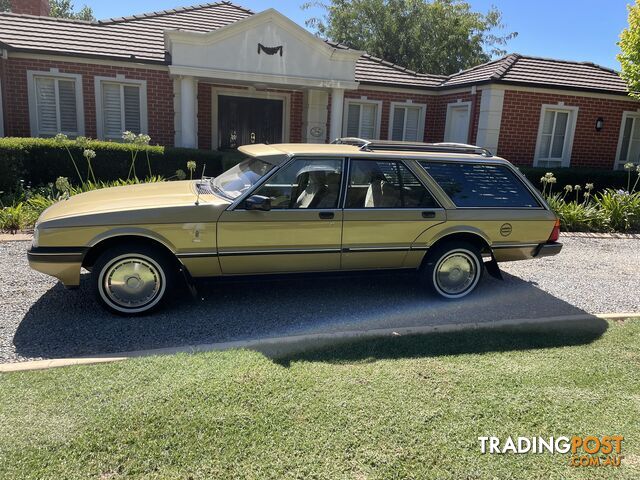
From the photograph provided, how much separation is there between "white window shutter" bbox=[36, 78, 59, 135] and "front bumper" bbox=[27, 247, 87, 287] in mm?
9171

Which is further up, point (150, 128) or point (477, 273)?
point (150, 128)

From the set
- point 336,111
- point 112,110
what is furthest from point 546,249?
point 112,110

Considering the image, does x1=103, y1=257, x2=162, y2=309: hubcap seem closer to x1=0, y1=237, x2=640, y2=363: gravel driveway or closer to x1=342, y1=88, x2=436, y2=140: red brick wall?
x1=0, y1=237, x2=640, y2=363: gravel driveway

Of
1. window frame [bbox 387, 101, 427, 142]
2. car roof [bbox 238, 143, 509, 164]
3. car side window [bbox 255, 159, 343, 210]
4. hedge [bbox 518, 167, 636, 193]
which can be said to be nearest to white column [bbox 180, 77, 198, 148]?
window frame [bbox 387, 101, 427, 142]

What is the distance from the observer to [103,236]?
4309mm

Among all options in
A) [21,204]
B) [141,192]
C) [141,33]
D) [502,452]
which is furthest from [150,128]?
[502,452]

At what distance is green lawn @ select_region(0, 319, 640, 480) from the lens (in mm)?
2648

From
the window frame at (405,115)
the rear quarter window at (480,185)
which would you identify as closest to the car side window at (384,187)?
the rear quarter window at (480,185)

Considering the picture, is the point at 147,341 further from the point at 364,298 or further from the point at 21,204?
the point at 21,204

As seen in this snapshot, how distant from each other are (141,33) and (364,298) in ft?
37.6

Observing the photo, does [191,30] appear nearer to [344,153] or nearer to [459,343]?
[344,153]

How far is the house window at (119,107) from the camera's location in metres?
12.2

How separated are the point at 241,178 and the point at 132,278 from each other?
1.42 metres

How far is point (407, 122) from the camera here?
15281mm
